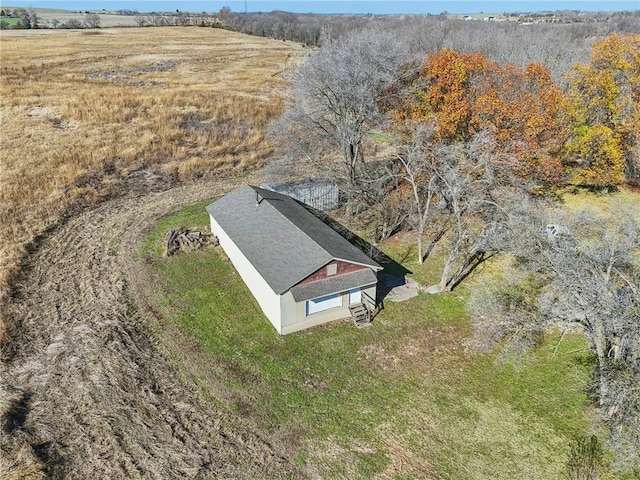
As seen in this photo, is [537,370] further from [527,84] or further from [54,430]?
[527,84]

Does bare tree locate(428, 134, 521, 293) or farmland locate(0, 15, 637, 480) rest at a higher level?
bare tree locate(428, 134, 521, 293)

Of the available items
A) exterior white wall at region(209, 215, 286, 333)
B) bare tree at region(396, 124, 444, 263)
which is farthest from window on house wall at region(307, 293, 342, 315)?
bare tree at region(396, 124, 444, 263)

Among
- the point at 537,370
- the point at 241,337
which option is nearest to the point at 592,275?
the point at 537,370

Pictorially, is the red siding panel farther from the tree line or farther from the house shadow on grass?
the tree line

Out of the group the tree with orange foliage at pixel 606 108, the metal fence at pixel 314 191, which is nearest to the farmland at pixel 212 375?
the metal fence at pixel 314 191

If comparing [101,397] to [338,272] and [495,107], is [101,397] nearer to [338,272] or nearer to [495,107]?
[338,272]

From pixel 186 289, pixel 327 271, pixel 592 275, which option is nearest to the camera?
pixel 592 275
